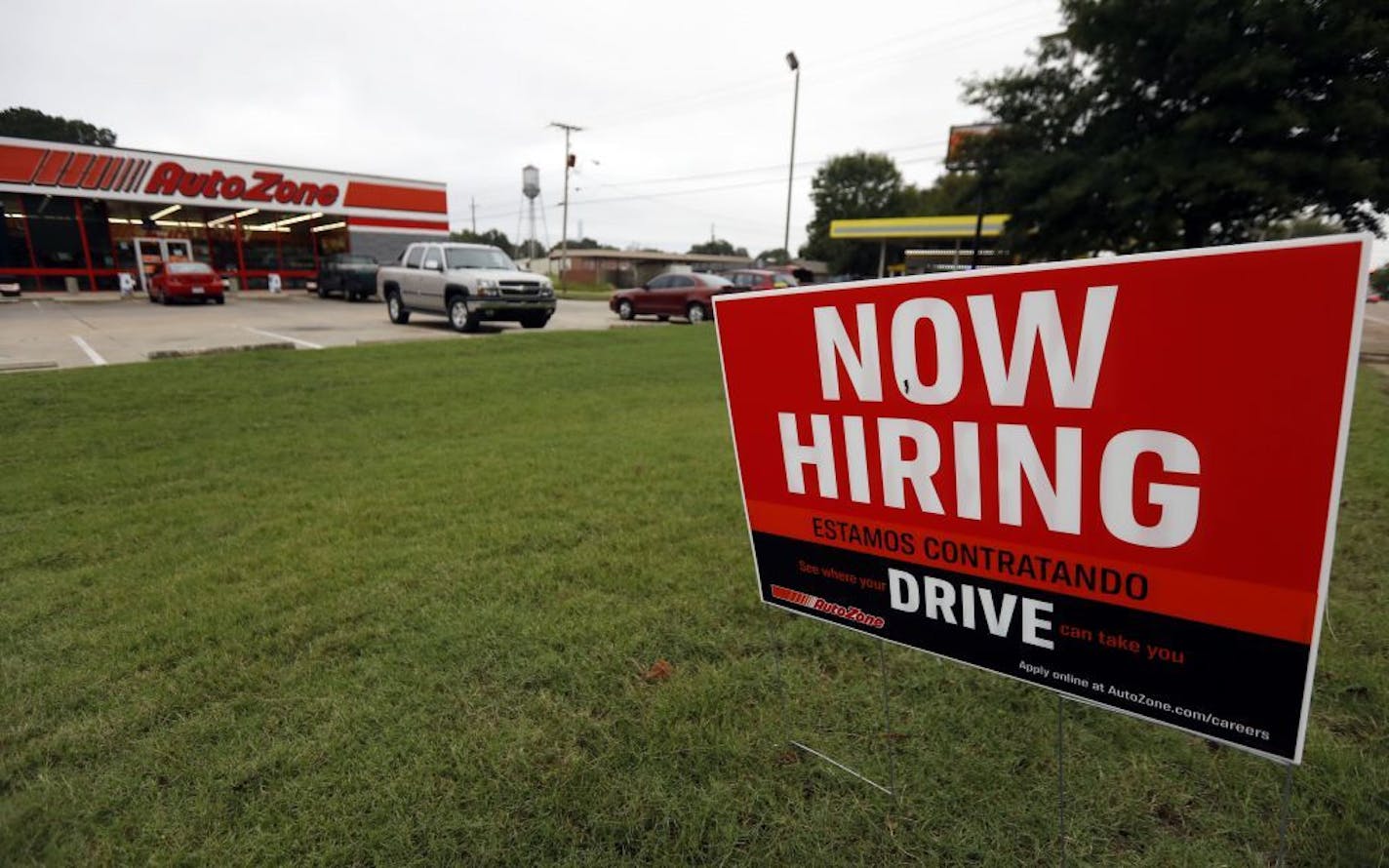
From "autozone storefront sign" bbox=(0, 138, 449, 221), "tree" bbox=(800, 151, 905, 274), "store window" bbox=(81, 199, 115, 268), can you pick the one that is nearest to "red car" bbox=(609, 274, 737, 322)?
"autozone storefront sign" bbox=(0, 138, 449, 221)

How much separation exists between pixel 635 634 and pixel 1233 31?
708 inches

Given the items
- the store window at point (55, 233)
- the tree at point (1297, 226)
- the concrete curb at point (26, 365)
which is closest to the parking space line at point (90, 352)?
the concrete curb at point (26, 365)

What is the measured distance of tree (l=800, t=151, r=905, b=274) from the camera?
6844cm

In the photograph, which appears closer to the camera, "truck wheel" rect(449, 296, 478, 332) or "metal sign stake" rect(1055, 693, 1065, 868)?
"metal sign stake" rect(1055, 693, 1065, 868)

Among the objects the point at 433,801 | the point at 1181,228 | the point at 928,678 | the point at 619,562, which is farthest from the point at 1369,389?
the point at 433,801

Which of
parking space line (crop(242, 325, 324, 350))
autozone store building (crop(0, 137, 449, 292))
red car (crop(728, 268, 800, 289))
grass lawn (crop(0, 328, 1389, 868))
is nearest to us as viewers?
grass lawn (crop(0, 328, 1389, 868))

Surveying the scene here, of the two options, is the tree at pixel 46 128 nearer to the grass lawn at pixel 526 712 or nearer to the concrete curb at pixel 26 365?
the concrete curb at pixel 26 365

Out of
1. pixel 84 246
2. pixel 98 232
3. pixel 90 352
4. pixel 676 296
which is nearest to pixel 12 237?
pixel 84 246

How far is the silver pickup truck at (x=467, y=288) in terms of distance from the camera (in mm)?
13203

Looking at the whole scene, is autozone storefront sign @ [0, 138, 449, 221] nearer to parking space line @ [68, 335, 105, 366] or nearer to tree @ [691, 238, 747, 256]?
parking space line @ [68, 335, 105, 366]

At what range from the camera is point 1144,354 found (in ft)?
4.23

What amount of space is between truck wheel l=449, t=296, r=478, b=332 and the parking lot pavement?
293 millimetres

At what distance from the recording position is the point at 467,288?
13.1 metres

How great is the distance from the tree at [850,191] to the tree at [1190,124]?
49.0 meters
